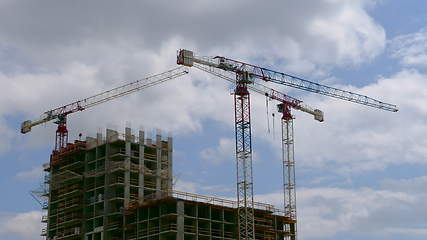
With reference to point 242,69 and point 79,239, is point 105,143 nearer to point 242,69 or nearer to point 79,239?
point 79,239

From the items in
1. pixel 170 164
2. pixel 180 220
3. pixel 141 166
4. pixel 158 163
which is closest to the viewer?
pixel 180 220

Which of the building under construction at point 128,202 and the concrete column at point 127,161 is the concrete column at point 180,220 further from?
the concrete column at point 127,161

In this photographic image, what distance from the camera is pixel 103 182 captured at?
548 ft

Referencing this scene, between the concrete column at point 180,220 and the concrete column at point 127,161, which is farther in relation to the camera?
the concrete column at point 127,161

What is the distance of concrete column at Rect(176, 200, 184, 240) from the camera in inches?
5906

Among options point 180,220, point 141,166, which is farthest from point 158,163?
point 180,220

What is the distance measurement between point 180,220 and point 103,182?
948 inches

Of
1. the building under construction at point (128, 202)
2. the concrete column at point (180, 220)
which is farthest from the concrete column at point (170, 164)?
the concrete column at point (180, 220)

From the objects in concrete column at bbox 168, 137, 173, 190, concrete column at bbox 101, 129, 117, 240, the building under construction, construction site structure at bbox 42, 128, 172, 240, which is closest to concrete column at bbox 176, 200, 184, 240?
the building under construction

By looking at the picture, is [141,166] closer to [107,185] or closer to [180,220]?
[107,185]

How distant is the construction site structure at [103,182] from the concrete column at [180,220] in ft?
42.0

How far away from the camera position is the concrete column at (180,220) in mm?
150000

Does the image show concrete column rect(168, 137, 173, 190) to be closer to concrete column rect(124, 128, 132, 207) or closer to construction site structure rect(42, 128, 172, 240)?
construction site structure rect(42, 128, 172, 240)

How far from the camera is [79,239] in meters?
167
